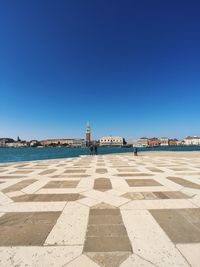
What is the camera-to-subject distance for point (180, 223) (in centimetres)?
383

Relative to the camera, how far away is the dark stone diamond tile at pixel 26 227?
3205 millimetres

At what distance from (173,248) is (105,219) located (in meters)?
1.61

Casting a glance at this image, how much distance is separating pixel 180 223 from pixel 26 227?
3476 mm

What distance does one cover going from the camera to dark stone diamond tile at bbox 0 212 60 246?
10.5 ft

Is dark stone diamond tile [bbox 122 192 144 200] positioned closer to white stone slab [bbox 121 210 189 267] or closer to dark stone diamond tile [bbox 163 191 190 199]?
dark stone diamond tile [bbox 163 191 190 199]

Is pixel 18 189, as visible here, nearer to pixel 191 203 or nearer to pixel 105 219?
pixel 105 219

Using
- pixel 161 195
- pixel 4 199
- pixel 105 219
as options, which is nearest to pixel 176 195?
pixel 161 195

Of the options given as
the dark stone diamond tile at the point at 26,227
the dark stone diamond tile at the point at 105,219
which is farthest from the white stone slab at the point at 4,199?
the dark stone diamond tile at the point at 105,219

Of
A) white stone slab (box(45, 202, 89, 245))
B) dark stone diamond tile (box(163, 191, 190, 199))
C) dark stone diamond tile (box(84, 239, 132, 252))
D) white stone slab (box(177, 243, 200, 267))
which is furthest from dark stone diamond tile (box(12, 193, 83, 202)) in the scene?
white stone slab (box(177, 243, 200, 267))

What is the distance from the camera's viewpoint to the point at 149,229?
11.8 ft

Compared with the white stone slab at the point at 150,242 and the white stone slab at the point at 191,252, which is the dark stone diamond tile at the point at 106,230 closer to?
the white stone slab at the point at 150,242

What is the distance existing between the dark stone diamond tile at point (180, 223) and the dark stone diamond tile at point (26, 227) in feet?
8.32

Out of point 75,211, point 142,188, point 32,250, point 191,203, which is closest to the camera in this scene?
point 32,250

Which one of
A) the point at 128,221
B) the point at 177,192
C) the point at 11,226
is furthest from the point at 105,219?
the point at 177,192
